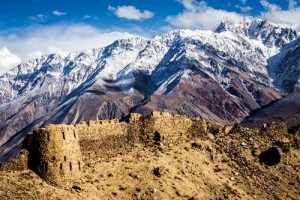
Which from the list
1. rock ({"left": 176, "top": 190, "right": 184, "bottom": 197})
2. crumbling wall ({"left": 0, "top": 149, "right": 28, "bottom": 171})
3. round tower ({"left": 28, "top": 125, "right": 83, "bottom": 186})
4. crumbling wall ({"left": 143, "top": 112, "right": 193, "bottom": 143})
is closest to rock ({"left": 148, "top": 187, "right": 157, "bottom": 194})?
rock ({"left": 176, "top": 190, "right": 184, "bottom": 197})

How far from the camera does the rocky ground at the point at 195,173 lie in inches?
1396

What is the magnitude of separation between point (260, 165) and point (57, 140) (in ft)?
53.5

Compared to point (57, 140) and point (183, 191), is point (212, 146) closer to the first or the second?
point (183, 191)

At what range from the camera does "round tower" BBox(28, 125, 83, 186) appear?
35.5m

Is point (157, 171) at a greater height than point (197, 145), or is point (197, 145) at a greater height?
point (197, 145)

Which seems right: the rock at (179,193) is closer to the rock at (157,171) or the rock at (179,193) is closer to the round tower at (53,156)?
the rock at (157,171)

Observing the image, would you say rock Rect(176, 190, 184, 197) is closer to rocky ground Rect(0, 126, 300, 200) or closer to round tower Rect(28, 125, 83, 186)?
rocky ground Rect(0, 126, 300, 200)

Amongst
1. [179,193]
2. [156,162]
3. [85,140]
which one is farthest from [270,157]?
[85,140]

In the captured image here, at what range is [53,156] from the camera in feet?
117

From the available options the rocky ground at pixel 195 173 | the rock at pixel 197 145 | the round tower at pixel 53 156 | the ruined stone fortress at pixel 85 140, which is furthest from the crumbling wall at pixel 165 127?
the round tower at pixel 53 156

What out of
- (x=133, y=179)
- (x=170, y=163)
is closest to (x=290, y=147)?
(x=170, y=163)

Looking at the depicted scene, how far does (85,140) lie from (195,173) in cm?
835

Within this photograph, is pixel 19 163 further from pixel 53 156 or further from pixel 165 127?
pixel 165 127

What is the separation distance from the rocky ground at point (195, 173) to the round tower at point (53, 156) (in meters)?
0.56
